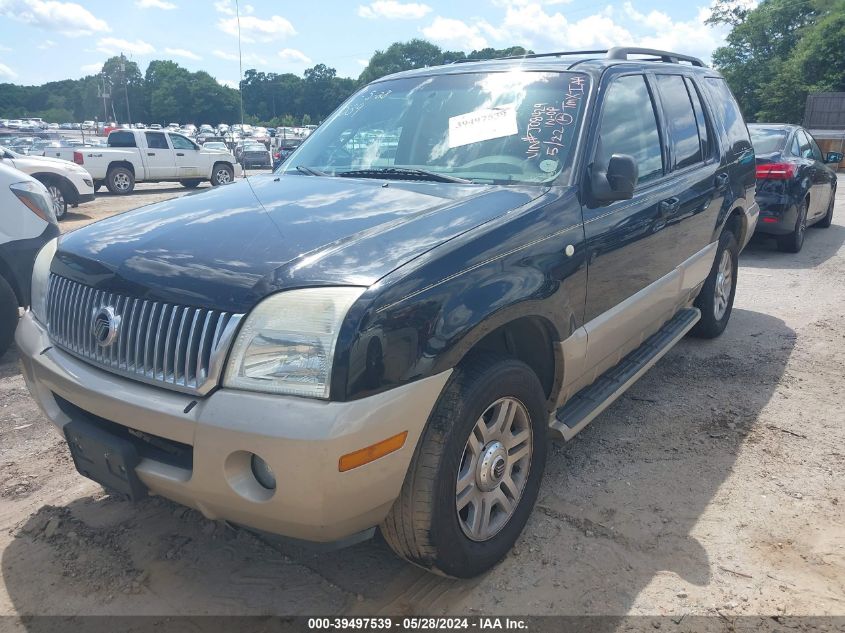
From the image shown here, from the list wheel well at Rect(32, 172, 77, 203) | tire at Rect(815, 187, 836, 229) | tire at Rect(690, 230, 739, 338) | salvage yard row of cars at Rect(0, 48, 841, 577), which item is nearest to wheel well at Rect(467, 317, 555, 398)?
→ salvage yard row of cars at Rect(0, 48, 841, 577)

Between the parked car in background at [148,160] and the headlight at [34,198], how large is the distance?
1390 centimetres

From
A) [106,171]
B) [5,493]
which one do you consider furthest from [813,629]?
[106,171]

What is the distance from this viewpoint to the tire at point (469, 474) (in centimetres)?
223

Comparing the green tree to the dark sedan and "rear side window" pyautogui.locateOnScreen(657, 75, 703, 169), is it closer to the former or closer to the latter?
the dark sedan

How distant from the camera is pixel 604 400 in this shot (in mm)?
3314

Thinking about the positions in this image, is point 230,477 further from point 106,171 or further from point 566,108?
point 106,171

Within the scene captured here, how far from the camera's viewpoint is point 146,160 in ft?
61.4

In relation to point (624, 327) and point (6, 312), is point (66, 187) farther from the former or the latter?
point (624, 327)

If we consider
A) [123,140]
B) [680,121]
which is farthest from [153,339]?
[123,140]

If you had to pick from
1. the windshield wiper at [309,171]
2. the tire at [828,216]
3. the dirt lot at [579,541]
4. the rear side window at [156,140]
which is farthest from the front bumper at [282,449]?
the rear side window at [156,140]

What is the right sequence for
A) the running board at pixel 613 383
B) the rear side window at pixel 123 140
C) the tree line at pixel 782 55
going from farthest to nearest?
the tree line at pixel 782 55
the rear side window at pixel 123 140
the running board at pixel 613 383

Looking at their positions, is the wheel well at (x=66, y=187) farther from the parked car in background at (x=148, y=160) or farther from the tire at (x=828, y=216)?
the tire at (x=828, y=216)

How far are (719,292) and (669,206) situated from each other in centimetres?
184

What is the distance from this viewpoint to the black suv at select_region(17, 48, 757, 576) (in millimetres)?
2025
